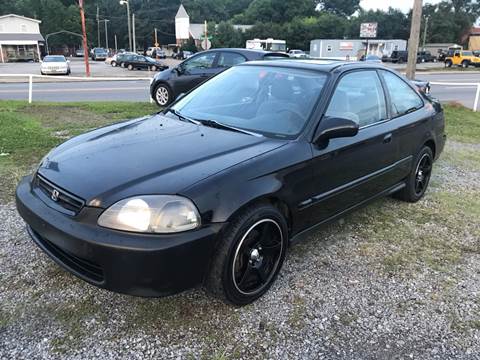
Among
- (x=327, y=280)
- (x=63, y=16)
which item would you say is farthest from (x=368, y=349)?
(x=63, y=16)

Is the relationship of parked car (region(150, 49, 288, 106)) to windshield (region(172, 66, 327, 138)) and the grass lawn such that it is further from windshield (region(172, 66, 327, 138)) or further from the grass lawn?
windshield (region(172, 66, 327, 138))

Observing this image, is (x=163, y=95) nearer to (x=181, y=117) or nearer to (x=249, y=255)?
(x=181, y=117)

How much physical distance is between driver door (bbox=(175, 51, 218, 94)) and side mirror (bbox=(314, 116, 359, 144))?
7.71 m

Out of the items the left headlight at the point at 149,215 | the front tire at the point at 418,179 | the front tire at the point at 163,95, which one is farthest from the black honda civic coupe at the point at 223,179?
the front tire at the point at 163,95

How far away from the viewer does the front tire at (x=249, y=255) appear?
2.56 meters

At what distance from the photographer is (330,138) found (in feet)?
10.4

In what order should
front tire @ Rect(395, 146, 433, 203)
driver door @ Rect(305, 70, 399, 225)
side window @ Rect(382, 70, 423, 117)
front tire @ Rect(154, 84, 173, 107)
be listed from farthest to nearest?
front tire @ Rect(154, 84, 173, 107)
front tire @ Rect(395, 146, 433, 203)
side window @ Rect(382, 70, 423, 117)
driver door @ Rect(305, 70, 399, 225)

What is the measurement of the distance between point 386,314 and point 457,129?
7.84 m

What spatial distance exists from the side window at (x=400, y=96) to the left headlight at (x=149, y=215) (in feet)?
8.74

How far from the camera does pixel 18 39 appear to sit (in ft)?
200

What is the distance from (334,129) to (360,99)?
0.90m

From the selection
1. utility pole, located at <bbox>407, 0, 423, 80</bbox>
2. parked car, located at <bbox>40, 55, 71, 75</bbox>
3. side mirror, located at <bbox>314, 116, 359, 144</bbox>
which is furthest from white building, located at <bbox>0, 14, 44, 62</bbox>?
side mirror, located at <bbox>314, 116, 359, 144</bbox>

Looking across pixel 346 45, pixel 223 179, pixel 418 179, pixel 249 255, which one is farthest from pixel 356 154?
pixel 346 45

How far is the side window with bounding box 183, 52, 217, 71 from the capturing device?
10.5m
